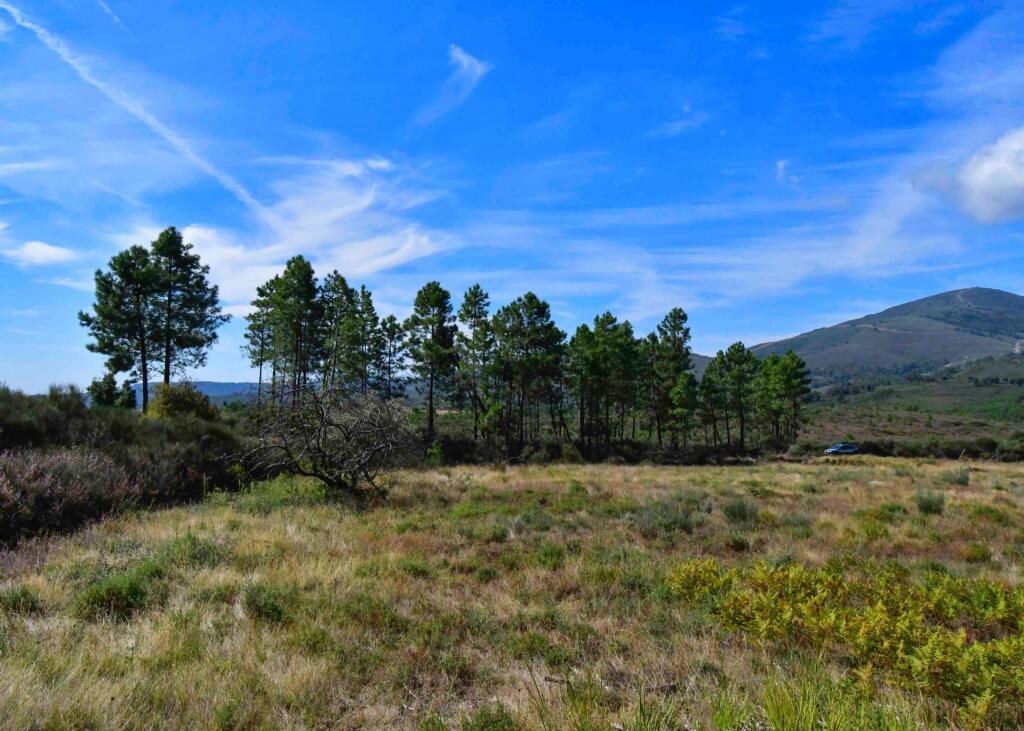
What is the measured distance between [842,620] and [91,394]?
3901 centimetres

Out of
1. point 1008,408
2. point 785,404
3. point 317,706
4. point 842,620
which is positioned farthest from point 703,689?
point 1008,408

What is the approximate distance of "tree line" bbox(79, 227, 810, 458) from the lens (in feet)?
103

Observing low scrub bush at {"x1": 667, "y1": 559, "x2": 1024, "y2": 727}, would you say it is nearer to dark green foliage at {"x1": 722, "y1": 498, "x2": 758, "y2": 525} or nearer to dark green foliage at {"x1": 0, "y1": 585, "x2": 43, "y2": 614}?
dark green foliage at {"x1": 722, "y1": 498, "x2": 758, "y2": 525}

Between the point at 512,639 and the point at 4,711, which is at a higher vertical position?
the point at 4,711

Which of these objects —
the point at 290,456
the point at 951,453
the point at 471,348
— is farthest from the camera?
the point at 951,453

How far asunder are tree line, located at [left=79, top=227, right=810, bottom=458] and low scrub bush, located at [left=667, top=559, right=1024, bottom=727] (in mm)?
23468

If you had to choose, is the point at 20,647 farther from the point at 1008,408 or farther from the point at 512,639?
the point at 1008,408

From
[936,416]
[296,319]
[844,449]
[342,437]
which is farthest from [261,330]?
[936,416]

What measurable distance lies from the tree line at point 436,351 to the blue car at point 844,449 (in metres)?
6.05

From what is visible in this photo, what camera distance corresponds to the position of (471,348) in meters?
37.8

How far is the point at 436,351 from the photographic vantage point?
37594 mm

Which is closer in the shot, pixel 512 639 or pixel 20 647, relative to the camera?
pixel 20 647

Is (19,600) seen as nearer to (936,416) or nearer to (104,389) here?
(104,389)

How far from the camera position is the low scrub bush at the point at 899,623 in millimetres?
3807
